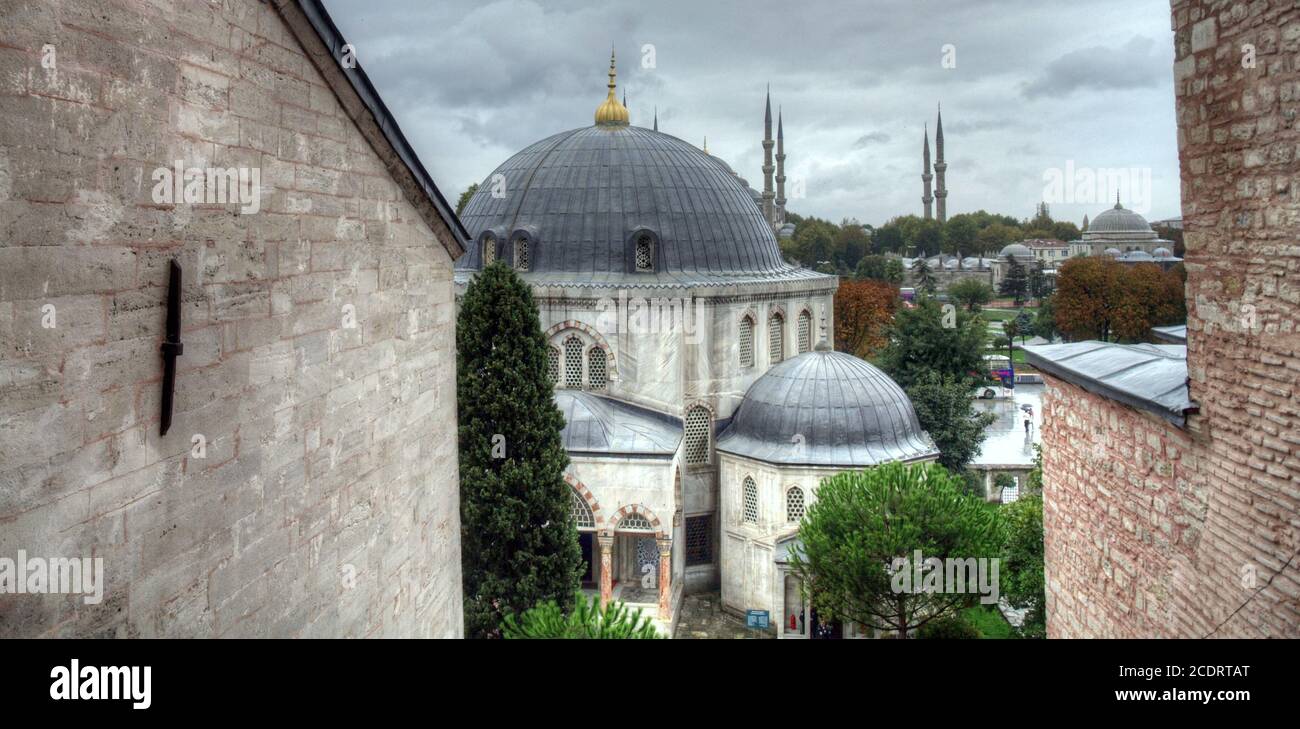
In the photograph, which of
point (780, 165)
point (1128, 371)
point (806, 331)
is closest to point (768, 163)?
point (780, 165)

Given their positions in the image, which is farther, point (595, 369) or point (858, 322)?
point (858, 322)

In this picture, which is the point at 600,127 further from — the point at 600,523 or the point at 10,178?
the point at 10,178

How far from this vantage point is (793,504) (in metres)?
20.0

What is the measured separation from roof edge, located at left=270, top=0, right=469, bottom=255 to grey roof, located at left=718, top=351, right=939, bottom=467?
549 inches

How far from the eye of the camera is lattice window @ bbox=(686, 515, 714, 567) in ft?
73.6

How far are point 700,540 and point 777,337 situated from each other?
551 cm

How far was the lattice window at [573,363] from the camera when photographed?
73.2ft

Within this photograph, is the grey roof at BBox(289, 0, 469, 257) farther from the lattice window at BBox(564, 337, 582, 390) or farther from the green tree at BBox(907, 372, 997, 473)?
the green tree at BBox(907, 372, 997, 473)

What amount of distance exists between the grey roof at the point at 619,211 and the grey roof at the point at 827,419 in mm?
3614

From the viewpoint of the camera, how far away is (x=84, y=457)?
375cm

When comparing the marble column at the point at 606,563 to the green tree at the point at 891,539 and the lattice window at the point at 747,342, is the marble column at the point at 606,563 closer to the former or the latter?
the lattice window at the point at 747,342

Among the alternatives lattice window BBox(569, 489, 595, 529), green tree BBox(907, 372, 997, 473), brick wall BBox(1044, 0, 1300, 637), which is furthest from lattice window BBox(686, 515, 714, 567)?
brick wall BBox(1044, 0, 1300, 637)

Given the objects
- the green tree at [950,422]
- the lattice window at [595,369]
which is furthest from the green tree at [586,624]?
the green tree at [950,422]

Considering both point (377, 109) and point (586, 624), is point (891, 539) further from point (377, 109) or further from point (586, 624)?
point (377, 109)
